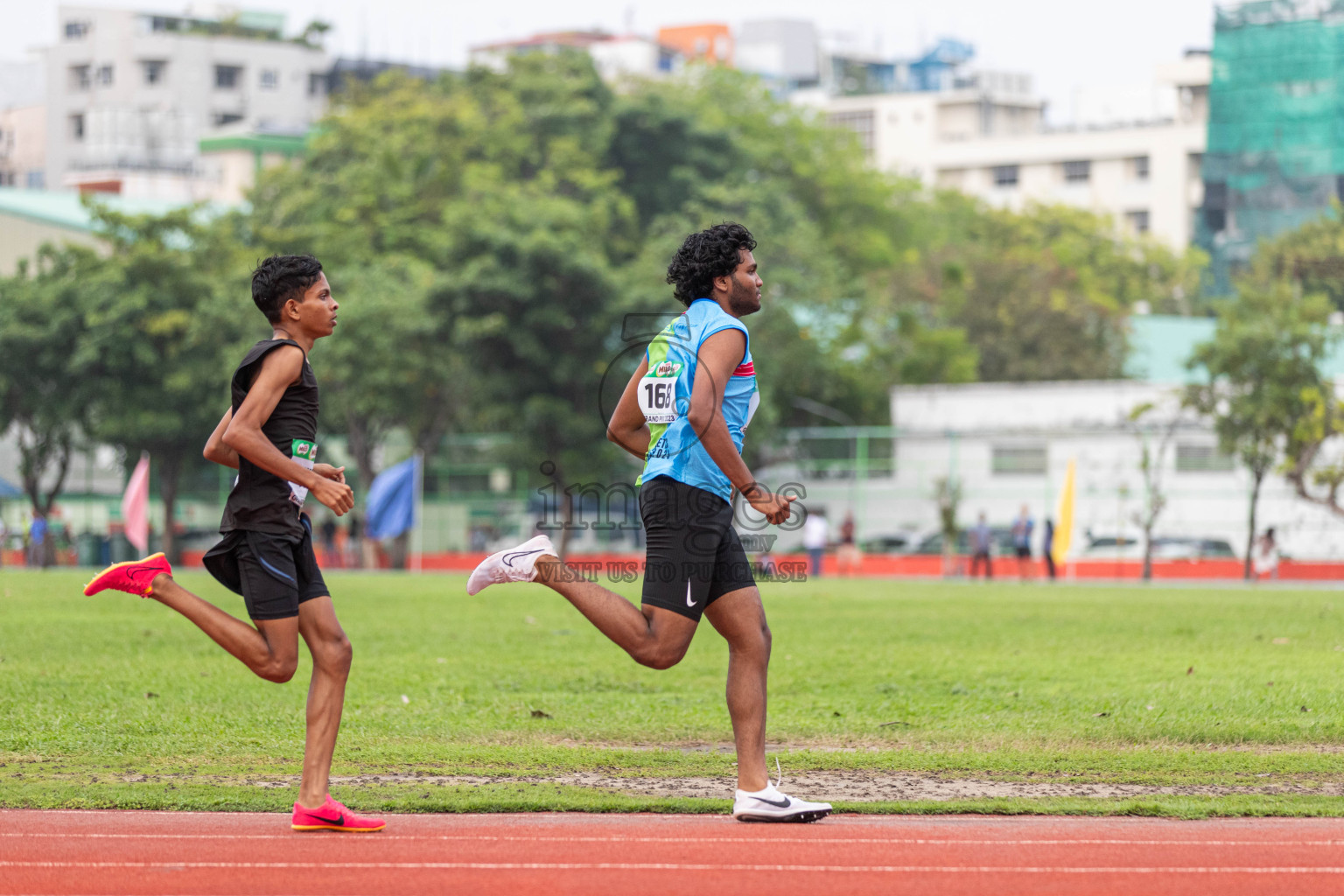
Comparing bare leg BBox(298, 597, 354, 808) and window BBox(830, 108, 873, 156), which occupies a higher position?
window BBox(830, 108, 873, 156)

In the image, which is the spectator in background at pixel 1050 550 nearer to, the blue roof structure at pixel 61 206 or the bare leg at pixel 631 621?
the blue roof structure at pixel 61 206

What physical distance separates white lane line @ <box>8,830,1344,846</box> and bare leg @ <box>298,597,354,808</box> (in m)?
0.22

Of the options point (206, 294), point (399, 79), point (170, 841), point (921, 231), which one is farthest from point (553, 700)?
point (921, 231)

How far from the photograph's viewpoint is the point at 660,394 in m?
6.68

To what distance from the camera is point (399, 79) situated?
64438 mm

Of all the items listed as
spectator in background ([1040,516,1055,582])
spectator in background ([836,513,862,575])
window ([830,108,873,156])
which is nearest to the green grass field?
spectator in background ([1040,516,1055,582])

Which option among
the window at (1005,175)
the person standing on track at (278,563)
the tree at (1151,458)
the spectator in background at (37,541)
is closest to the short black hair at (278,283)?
the person standing on track at (278,563)

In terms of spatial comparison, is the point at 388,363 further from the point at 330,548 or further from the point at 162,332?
the point at 162,332

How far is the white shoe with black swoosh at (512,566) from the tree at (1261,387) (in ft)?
108

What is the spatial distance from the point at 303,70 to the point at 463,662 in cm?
9005

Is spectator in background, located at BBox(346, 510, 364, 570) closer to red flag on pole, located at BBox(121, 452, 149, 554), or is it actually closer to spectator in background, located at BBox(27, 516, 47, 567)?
spectator in background, located at BBox(27, 516, 47, 567)

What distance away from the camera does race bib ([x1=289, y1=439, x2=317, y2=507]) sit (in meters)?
6.33

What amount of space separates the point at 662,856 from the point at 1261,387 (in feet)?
113

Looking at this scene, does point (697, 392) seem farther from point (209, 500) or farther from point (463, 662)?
point (209, 500)
